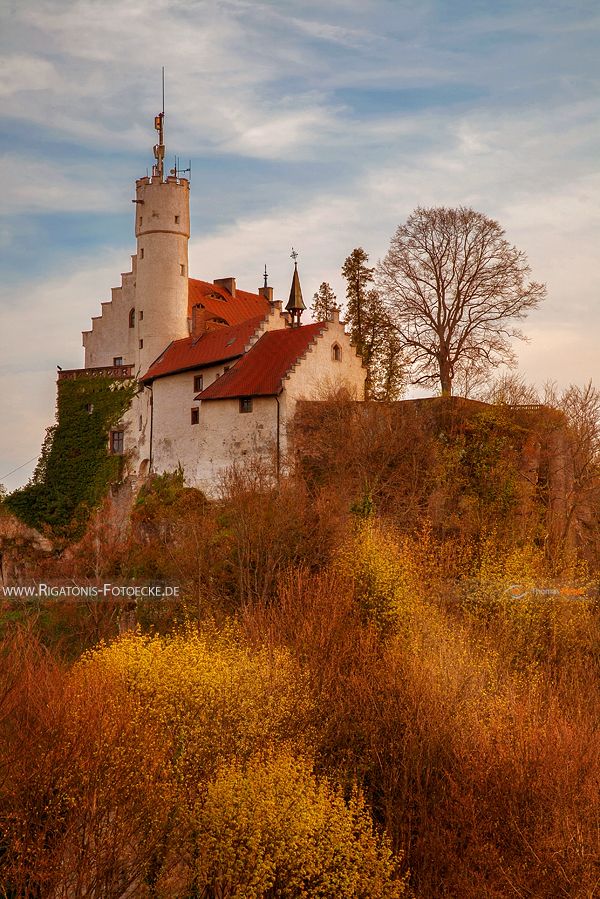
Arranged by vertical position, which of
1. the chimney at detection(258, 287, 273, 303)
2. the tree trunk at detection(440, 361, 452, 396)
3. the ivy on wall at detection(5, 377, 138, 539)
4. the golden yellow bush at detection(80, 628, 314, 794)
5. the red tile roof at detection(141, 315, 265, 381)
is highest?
the chimney at detection(258, 287, 273, 303)

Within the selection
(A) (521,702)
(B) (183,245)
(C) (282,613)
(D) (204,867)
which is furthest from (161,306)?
(D) (204,867)

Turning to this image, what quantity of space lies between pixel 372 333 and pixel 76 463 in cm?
1476

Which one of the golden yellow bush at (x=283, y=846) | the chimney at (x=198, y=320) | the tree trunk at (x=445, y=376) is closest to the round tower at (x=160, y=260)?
the chimney at (x=198, y=320)

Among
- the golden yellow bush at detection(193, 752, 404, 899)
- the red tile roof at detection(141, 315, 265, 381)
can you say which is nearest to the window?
the red tile roof at detection(141, 315, 265, 381)

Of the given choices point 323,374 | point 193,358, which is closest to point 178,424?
point 193,358

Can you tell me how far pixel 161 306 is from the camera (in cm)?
5166

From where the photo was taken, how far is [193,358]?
47.9 metres

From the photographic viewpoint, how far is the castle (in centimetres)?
4362

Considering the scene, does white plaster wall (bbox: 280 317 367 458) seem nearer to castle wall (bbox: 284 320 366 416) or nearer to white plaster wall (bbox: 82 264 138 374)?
castle wall (bbox: 284 320 366 416)

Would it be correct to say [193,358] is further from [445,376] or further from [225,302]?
[445,376]

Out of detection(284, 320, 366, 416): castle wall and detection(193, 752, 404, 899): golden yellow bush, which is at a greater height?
detection(284, 320, 366, 416): castle wall

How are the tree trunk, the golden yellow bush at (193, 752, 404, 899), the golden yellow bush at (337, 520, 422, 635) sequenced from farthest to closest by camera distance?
the tree trunk < the golden yellow bush at (337, 520, 422, 635) < the golden yellow bush at (193, 752, 404, 899)

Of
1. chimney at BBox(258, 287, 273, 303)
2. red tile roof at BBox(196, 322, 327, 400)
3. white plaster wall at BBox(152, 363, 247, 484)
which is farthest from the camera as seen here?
chimney at BBox(258, 287, 273, 303)

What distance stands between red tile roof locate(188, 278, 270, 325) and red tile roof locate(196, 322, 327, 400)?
8259 mm
